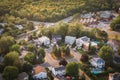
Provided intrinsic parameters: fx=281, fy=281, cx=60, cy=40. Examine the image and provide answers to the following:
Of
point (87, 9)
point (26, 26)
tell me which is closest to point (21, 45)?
point (26, 26)

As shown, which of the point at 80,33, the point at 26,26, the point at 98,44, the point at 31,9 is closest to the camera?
the point at 98,44

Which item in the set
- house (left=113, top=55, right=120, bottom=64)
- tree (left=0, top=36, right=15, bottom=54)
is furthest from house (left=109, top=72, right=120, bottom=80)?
tree (left=0, top=36, right=15, bottom=54)

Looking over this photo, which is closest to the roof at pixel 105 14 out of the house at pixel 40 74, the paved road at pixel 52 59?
the paved road at pixel 52 59

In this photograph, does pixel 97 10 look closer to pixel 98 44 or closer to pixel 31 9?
pixel 31 9

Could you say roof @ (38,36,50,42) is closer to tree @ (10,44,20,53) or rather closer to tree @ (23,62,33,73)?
tree @ (10,44,20,53)

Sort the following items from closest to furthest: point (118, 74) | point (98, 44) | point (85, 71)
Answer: point (118, 74) < point (85, 71) < point (98, 44)

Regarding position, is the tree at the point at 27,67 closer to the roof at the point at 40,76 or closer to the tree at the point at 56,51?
the roof at the point at 40,76
